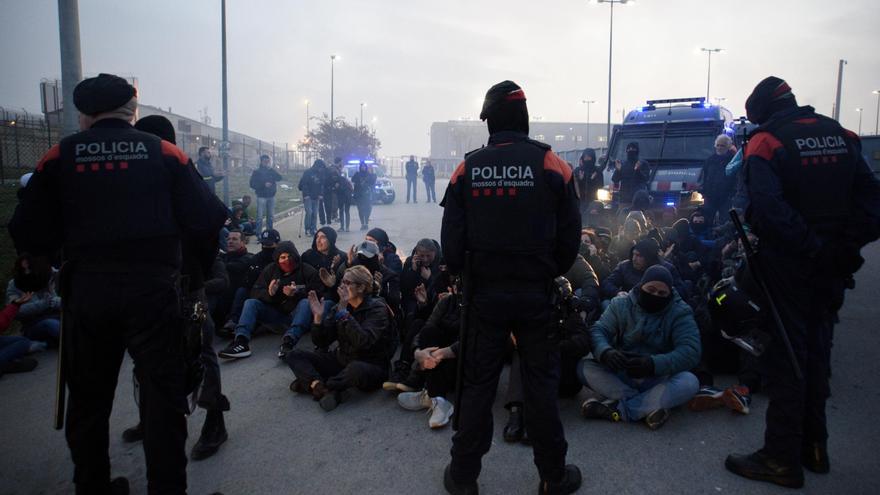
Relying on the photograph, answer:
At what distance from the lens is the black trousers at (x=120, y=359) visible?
270 cm

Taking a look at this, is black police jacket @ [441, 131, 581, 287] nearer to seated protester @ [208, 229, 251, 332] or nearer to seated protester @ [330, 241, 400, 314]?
seated protester @ [330, 241, 400, 314]

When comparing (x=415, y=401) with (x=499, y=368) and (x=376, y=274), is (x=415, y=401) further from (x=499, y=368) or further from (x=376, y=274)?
(x=376, y=274)

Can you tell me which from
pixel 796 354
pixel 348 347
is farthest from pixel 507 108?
pixel 348 347

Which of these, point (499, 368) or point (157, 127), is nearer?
point (499, 368)

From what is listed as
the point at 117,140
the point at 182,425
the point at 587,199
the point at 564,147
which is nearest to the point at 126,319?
the point at 182,425

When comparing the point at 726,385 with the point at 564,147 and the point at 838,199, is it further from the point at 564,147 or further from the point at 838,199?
the point at 564,147

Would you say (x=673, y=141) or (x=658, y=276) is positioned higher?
(x=673, y=141)

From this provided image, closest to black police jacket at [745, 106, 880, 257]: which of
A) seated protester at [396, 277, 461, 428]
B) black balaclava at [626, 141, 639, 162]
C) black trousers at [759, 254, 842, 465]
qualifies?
black trousers at [759, 254, 842, 465]

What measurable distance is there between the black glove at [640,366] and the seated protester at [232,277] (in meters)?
4.33

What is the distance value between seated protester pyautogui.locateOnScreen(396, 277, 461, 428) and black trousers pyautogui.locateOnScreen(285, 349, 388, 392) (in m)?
0.31

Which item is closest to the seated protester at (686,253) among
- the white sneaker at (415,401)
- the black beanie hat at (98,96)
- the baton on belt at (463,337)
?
the white sneaker at (415,401)

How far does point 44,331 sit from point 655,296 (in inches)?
229

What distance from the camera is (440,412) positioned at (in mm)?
4281

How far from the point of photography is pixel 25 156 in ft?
68.4
